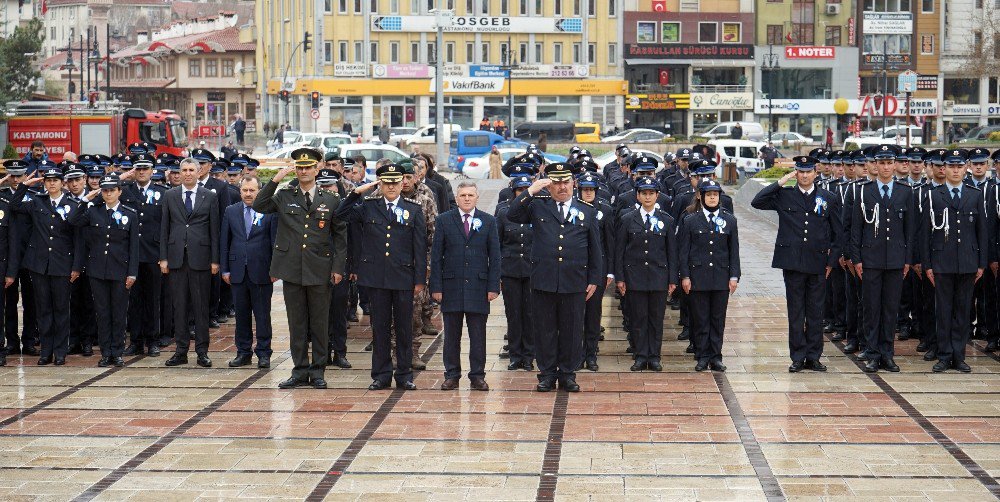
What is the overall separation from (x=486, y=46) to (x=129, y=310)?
65.0 m

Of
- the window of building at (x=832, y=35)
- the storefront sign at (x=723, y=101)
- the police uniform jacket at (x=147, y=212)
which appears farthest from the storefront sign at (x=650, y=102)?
Result: the police uniform jacket at (x=147, y=212)

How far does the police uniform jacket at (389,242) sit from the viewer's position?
12.1 meters

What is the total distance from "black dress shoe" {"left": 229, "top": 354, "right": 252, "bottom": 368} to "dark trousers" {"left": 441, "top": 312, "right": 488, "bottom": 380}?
216 centimetres

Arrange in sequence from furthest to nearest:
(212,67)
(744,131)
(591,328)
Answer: (212,67) → (744,131) → (591,328)

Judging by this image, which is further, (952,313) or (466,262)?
(952,313)

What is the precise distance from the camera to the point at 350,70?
76562 mm

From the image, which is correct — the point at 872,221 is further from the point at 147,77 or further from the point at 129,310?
the point at 147,77

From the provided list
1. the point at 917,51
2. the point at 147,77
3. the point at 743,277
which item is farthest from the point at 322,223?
the point at 147,77

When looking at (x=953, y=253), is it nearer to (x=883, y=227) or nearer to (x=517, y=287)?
(x=883, y=227)

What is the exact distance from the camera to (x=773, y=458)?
9672 millimetres

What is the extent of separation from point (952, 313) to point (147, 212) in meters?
7.63

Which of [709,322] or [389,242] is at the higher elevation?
[389,242]

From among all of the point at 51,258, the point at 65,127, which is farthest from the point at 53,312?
the point at 65,127

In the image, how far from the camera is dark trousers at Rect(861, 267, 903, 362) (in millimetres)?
13109
